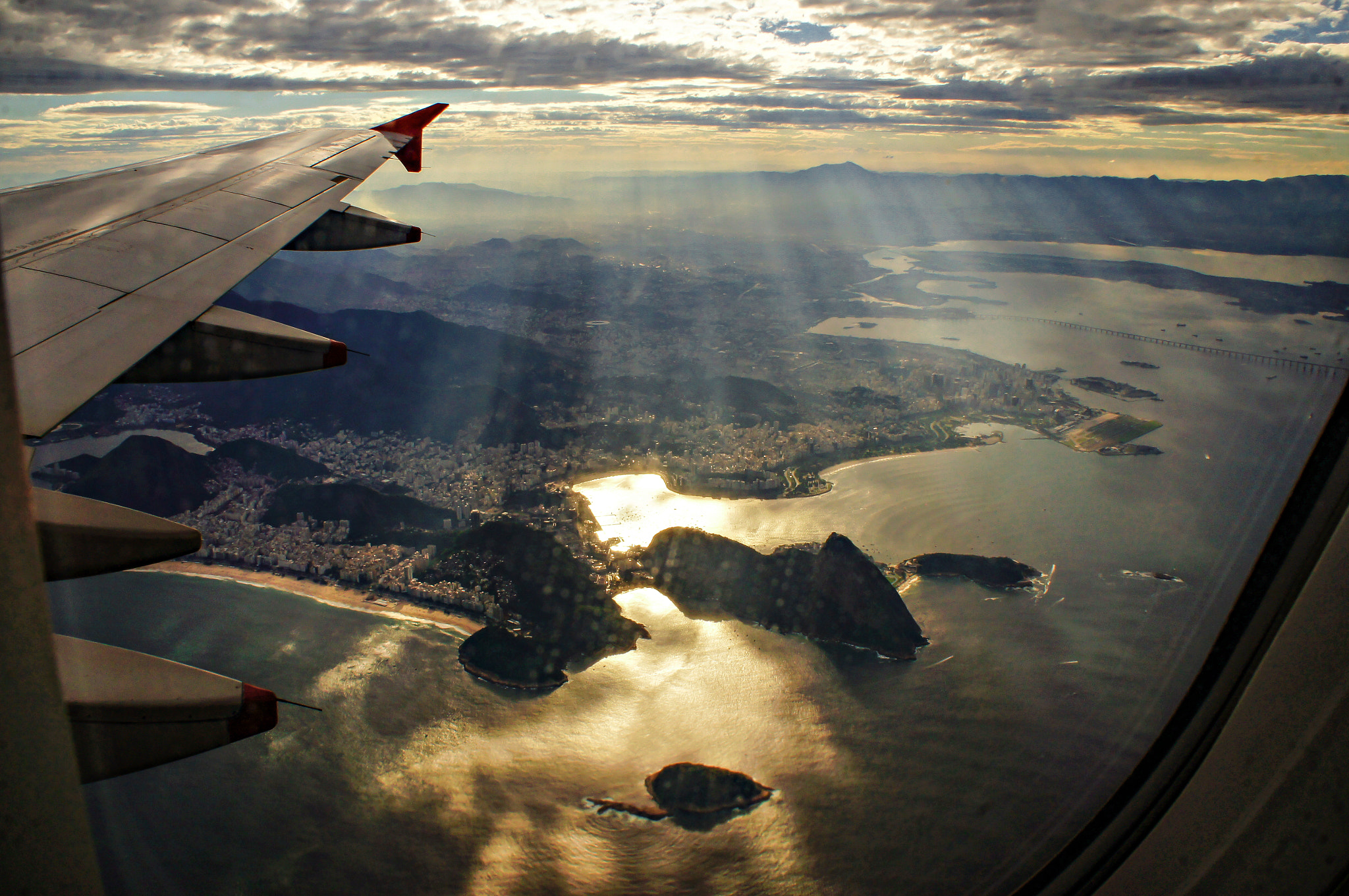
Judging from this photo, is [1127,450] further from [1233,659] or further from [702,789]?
[1233,659]

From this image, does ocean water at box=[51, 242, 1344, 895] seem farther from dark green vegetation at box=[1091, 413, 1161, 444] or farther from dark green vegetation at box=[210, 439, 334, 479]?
dark green vegetation at box=[210, 439, 334, 479]

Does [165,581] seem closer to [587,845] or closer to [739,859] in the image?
[587,845]

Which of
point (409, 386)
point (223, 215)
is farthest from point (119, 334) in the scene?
point (409, 386)

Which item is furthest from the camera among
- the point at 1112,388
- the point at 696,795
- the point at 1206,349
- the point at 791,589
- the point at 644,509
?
the point at 1112,388

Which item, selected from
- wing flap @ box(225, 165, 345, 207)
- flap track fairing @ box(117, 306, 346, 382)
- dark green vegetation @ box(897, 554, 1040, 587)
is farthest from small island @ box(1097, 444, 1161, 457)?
flap track fairing @ box(117, 306, 346, 382)

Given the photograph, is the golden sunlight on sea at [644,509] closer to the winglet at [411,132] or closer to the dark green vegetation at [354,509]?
the dark green vegetation at [354,509]

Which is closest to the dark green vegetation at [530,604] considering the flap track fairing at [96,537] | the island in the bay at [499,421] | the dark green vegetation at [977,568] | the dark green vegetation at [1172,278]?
the island in the bay at [499,421]

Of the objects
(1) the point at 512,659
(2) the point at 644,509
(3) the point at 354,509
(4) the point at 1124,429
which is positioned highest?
(4) the point at 1124,429
